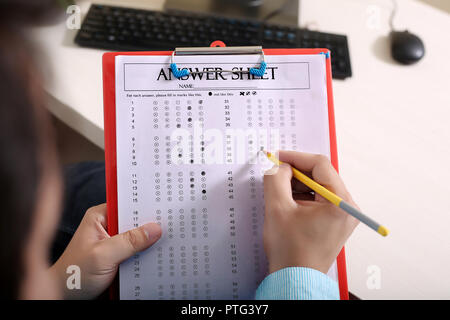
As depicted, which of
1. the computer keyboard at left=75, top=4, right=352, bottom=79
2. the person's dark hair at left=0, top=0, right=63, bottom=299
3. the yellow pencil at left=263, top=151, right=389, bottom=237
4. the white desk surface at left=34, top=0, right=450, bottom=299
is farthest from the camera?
the computer keyboard at left=75, top=4, right=352, bottom=79

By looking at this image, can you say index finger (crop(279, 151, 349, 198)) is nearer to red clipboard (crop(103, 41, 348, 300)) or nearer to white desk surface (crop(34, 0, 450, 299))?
red clipboard (crop(103, 41, 348, 300))

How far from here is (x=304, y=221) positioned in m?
0.37

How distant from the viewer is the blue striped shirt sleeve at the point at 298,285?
1.15ft

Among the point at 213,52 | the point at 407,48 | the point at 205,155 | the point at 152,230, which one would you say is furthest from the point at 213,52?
the point at 407,48

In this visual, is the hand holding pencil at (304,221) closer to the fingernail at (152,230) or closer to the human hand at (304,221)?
the human hand at (304,221)

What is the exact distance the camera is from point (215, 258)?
41cm

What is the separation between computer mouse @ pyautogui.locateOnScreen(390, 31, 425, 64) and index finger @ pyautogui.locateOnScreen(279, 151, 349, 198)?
358 mm

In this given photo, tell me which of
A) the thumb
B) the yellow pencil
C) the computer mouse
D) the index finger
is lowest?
the thumb

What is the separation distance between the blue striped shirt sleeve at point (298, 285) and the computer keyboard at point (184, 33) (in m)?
0.38

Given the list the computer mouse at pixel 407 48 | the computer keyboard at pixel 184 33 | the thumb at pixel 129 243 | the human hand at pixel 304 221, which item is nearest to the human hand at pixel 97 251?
the thumb at pixel 129 243

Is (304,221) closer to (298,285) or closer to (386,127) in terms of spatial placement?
(298,285)

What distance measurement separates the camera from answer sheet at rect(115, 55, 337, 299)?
0.41m

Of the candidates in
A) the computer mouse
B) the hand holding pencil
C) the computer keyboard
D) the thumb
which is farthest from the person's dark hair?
the computer mouse

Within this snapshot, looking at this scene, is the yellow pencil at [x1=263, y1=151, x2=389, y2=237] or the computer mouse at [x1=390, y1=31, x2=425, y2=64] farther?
the computer mouse at [x1=390, y1=31, x2=425, y2=64]
